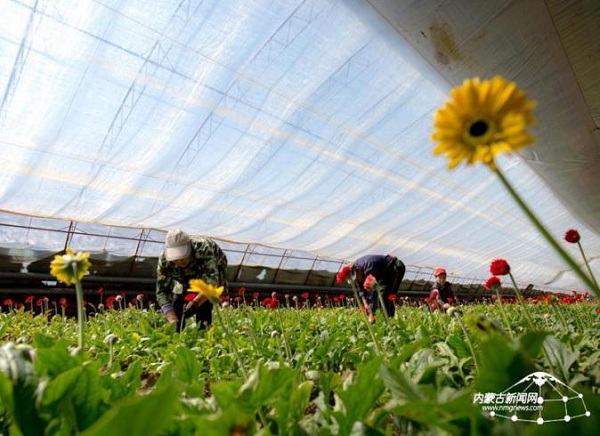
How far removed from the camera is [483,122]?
56 centimetres

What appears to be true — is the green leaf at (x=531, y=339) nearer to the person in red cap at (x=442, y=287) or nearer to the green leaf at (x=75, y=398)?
the green leaf at (x=75, y=398)

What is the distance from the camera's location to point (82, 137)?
5246mm

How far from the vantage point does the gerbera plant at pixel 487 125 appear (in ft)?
1.73

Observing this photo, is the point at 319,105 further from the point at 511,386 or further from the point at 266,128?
the point at 511,386

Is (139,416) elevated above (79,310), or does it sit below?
below

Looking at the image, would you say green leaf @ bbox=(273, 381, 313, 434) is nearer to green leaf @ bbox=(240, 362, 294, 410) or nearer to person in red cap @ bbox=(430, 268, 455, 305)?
green leaf @ bbox=(240, 362, 294, 410)

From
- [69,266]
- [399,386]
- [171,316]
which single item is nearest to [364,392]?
[399,386]

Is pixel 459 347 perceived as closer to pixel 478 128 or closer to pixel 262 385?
pixel 262 385

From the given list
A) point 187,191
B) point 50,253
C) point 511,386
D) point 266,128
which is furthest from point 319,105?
point 50,253

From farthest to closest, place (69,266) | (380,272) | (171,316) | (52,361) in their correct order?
(380,272) < (171,316) < (69,266) < (52,361)

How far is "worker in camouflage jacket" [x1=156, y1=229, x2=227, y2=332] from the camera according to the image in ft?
11.7

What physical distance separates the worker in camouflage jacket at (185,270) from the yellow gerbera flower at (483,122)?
3.19 m

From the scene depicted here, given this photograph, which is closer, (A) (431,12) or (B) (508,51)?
(A) (431,12)

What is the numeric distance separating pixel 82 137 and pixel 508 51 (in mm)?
5321
